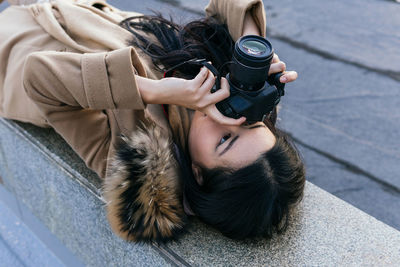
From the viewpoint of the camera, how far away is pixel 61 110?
5.72ft

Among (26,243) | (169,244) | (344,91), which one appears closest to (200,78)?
(169,244)

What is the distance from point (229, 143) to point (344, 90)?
198cm

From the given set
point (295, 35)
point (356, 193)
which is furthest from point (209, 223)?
point (295, 35)

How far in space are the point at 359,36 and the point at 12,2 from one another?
9.90 feet

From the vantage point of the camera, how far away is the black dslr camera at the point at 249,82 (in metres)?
1.45

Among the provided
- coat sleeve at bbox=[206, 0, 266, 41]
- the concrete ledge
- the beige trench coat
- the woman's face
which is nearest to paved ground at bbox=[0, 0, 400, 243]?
coat sleeve at bbox=[206, 0, 266, 41]

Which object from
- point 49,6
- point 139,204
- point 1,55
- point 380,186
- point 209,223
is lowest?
point 380,186

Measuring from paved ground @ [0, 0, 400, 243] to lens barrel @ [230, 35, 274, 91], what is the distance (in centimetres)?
127

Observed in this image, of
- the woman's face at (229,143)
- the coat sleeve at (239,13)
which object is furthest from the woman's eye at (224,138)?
the coat sleeve at (239,13)

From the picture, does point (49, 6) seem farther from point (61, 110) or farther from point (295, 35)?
point (295, 35)

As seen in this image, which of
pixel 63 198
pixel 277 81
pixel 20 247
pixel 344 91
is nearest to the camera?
pixel 277 81

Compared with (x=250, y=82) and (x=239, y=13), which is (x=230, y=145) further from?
(x=239, y=13)

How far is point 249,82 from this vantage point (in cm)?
149

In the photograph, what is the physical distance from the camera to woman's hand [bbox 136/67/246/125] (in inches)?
60.2
